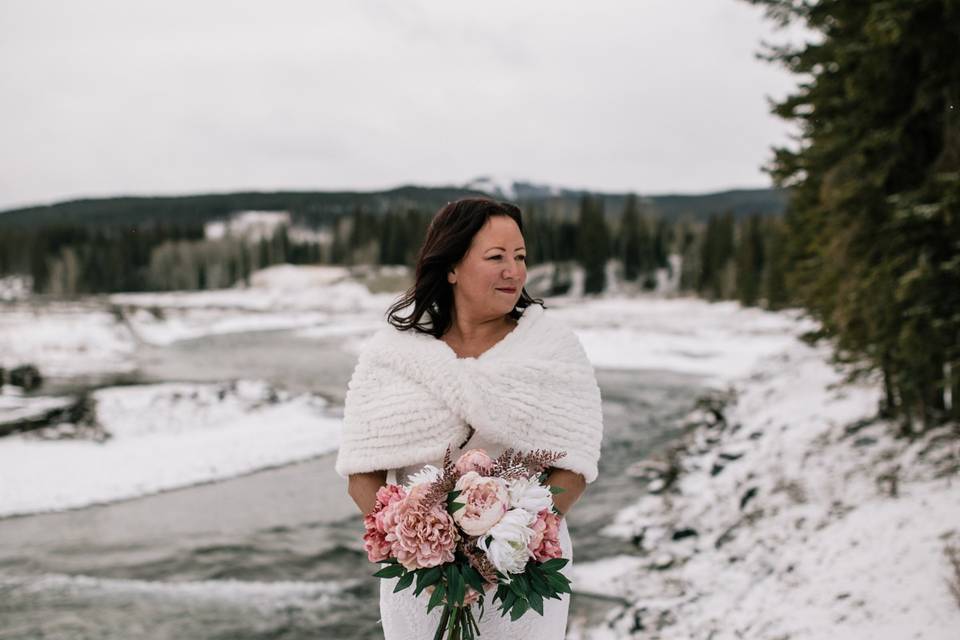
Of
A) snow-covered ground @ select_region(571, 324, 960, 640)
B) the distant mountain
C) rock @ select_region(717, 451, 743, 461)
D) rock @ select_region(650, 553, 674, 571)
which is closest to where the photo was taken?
snow-covered ground @ select_region(571, 324, 960, 640)

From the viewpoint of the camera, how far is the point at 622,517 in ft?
35.7

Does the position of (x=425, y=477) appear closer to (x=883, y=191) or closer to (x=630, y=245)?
(x=883, y=191)

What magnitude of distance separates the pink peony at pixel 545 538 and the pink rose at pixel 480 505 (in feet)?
0.39

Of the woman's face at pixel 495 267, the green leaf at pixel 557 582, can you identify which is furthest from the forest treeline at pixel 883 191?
the green leaf at pixel 557 582

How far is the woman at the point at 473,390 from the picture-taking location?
2562mm

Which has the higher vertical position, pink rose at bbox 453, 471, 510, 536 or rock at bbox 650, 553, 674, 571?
pink rose at bbox 453, 471, 510, 536

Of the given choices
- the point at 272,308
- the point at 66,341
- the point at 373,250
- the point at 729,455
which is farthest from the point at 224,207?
the point at 729,455

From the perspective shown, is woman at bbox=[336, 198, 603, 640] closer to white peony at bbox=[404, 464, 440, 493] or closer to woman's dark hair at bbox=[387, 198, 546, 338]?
woman's dark hair at bbox=[387, 198, 546, 338]

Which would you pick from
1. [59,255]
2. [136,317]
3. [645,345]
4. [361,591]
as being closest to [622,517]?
[361,591]

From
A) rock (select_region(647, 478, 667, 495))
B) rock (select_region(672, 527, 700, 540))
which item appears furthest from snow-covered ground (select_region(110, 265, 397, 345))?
rock (select_region(672, 527, 700, 540))

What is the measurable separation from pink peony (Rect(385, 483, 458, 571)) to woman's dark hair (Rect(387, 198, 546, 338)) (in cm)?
84

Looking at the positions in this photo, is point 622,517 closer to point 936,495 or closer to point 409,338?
point 936,495

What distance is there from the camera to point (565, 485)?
8.44 ft

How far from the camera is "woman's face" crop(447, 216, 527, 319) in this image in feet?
8.87
